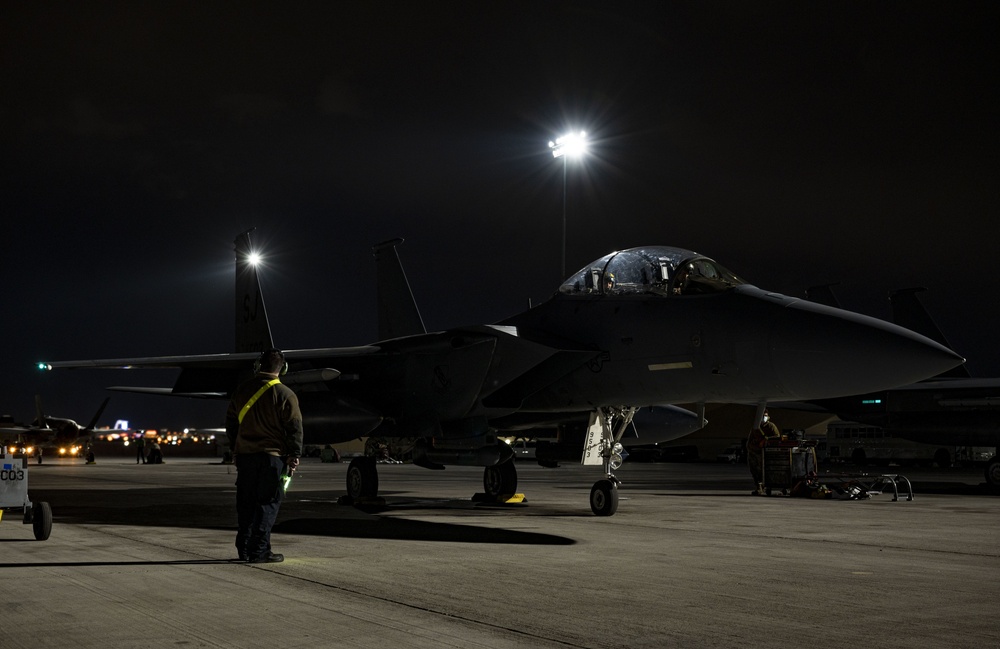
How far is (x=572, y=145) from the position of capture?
22.4m

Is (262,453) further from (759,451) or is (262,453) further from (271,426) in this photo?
(759,451)

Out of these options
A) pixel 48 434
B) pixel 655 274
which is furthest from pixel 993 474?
pixel 48 434

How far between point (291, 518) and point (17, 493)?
12.4 ft

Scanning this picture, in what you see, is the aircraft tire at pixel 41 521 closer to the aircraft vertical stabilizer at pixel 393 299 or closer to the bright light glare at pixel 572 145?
the aircraft vertical stabilizer at pixel 393 299

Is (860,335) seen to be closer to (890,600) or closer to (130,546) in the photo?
(890,600)

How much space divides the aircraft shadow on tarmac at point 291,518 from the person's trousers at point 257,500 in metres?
2.17

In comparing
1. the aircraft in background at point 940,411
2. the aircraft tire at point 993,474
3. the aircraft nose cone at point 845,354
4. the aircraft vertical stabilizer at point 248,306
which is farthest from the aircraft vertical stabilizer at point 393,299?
the aircraft tire at point 993,474

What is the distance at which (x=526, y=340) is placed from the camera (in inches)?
469

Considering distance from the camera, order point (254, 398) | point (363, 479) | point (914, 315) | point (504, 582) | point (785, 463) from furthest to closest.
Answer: point (914, 315), point (785, 463), point (363, 479), point (254, 398), point (504, 582)

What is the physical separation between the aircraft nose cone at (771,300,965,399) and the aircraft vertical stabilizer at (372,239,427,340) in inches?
449

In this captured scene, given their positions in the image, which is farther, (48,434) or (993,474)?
(48,434)

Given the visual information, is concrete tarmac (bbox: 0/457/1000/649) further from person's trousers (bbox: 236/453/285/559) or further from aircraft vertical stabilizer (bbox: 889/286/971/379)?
aircraft vertical stabilizer (bbox: 889/286/971/379)

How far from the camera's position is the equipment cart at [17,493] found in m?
8.46

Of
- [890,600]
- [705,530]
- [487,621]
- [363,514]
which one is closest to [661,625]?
[487,621]
